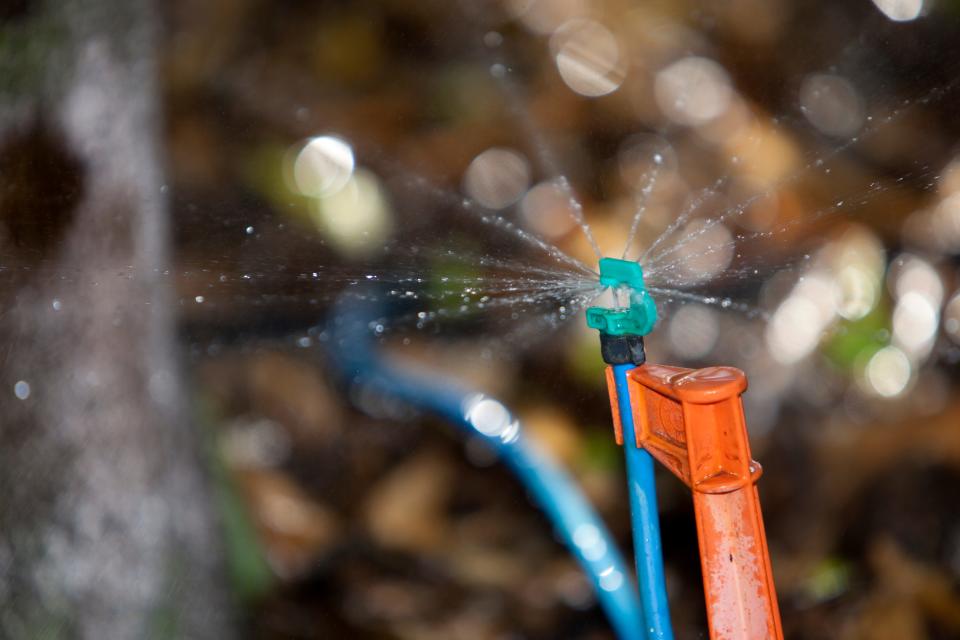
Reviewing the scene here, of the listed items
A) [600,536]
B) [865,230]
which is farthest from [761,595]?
[865,230]

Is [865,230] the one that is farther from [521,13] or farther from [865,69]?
[521,13]

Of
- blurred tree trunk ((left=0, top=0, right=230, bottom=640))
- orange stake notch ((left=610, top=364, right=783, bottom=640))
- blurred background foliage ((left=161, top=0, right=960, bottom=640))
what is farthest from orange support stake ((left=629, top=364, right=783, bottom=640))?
blurred tree trunk ((left=0, top=0, right=230, bottom=640))

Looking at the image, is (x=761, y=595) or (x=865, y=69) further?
(x=865, y=69)

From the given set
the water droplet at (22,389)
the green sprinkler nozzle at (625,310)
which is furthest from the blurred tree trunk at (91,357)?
the green sprinkler nozzle at (625,310)

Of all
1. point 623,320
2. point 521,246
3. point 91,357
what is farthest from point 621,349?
point 91,357

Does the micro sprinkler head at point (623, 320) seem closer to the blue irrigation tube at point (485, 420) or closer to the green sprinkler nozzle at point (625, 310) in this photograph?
the green sprinkler nozzle at point (625, 310)

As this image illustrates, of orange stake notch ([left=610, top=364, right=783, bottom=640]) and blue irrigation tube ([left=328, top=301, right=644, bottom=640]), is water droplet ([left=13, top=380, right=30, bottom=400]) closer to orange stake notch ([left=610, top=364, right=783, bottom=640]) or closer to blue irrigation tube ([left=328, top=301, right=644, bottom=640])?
blue irrigation tube ([left=328, top=301, right=644, bottom=640])

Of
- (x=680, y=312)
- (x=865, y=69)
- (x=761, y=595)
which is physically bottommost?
(x=761, y=595)
